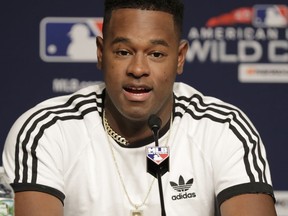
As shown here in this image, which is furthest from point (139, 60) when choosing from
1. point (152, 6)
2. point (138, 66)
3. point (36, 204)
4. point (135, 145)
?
point (36, 204)

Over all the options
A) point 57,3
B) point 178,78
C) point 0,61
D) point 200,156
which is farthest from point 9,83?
point 200,156

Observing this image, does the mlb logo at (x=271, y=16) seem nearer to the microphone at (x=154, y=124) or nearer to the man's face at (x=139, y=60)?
the man's face at (x=139, y=60)

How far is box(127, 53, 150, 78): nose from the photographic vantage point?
237 centimetres

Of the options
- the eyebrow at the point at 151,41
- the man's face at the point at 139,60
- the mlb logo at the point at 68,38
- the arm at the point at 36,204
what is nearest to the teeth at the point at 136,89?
the man's face at the point at 139,60

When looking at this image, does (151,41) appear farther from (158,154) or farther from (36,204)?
(36,204)

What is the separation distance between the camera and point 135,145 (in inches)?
101

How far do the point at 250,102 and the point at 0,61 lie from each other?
97cm

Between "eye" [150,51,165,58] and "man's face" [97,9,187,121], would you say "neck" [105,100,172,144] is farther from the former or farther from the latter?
"eye" [150,51,165,58]

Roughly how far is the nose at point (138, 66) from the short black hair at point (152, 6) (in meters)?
0.15

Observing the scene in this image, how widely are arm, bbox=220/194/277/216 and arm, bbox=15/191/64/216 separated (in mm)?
444

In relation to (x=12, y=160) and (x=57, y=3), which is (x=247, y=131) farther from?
(x=57, y=3)

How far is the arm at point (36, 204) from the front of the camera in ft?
7.54

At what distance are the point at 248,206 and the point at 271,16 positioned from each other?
121 centimetres

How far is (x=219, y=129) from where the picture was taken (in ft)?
8.38
